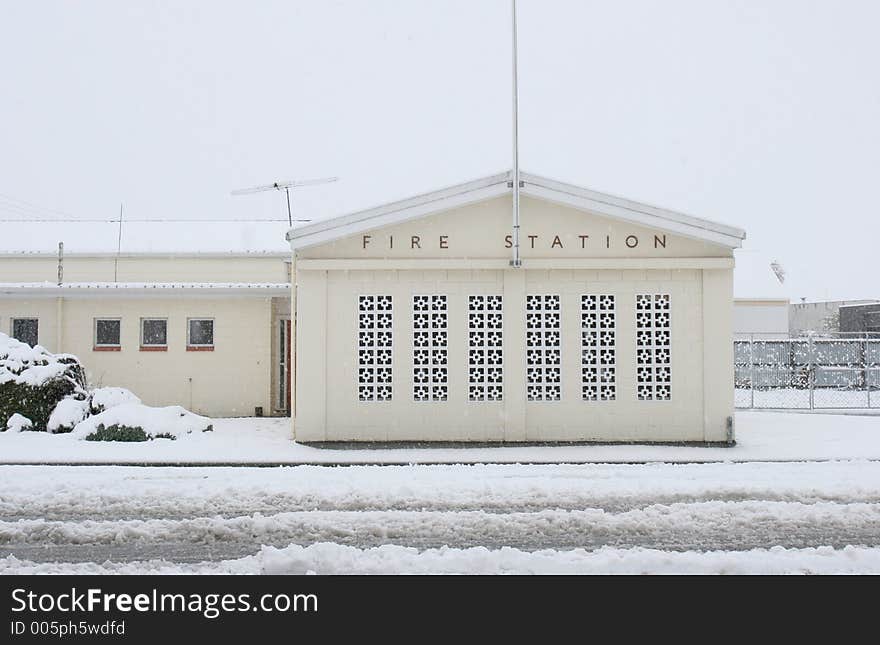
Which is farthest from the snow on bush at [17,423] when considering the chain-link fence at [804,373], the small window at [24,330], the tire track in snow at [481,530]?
the chain-link fence at [804,373]

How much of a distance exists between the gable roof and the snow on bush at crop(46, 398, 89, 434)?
5.41m

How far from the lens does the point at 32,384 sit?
16266mm

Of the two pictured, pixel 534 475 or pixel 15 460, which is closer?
pixel 534 475

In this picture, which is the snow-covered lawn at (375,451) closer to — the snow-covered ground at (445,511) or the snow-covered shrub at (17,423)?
the snow-covered ground at (445,511)

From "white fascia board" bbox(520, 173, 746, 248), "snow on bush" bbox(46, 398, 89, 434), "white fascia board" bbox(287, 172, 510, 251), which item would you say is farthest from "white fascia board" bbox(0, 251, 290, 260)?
"white fascia board" bbox(520, 173, 746, 248)

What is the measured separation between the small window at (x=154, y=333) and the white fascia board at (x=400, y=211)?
700 centimetres

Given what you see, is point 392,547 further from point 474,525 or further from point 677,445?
point 677,445

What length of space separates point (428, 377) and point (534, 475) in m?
3.78

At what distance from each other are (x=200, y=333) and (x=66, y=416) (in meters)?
4.80

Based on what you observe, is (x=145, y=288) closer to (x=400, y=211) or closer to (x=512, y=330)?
(x=400, y=211)

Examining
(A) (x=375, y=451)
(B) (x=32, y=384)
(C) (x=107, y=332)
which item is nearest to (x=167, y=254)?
(C) (x=107, y=332)

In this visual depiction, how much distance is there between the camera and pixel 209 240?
25438 mm
